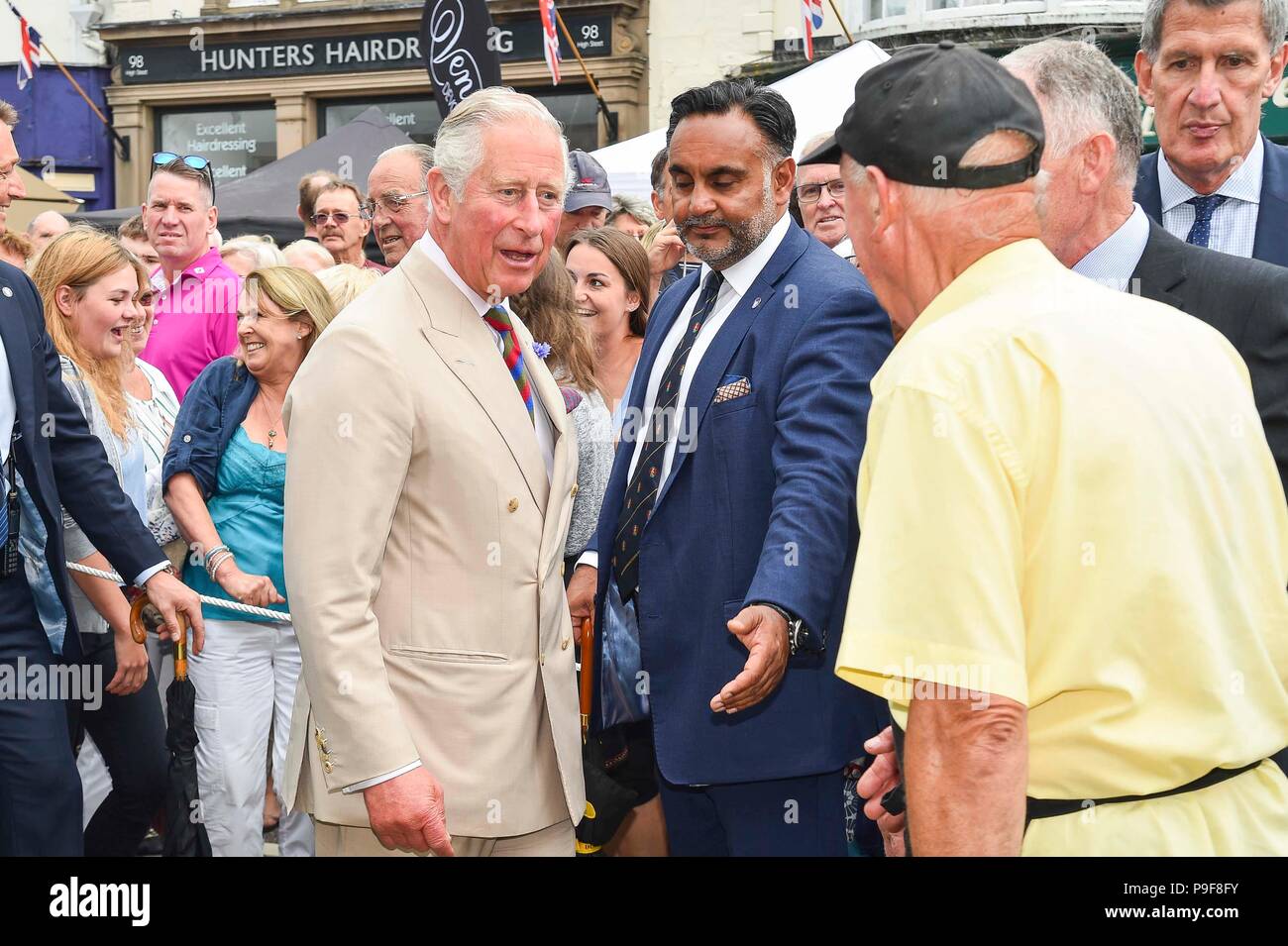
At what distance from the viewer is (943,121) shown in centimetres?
187

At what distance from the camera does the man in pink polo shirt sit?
594cm

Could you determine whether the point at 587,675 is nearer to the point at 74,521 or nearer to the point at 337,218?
the point at 74,521

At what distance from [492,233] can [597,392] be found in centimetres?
208

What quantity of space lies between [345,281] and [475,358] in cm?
270

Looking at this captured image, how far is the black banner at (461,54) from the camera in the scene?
9.03 metres

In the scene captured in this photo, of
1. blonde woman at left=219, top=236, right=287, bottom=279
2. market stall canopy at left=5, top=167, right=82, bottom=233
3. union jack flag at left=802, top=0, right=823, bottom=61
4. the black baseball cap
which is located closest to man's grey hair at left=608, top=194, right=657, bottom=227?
blonde woman at left=219, top=236, right=287, bottom=279

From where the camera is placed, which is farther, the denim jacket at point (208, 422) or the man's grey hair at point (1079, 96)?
the denim jacket at point (208, 422)

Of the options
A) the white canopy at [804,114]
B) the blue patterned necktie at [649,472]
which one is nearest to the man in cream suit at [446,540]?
the blue patterned necktie at [649,472]

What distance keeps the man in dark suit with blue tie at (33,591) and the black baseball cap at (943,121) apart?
2.50 metres

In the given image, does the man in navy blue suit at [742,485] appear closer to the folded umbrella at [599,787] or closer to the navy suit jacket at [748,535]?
the navy suit jacket at [748,535]

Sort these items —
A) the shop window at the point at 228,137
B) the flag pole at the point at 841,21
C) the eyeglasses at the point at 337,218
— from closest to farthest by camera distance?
the eyeglasses at the point at 337,218
the flag pole at the point at 841,21
the shop window at the point at 228,137

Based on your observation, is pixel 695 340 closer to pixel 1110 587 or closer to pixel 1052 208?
pixel 1052 208

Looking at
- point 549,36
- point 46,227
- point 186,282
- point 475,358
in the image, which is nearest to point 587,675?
point 475,358
